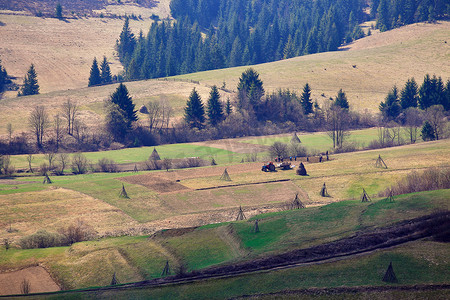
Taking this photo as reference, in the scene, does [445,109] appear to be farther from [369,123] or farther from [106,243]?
[106,243]

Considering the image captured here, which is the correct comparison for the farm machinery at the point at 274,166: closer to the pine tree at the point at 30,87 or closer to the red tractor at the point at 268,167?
the red tractor at the point at 268,167

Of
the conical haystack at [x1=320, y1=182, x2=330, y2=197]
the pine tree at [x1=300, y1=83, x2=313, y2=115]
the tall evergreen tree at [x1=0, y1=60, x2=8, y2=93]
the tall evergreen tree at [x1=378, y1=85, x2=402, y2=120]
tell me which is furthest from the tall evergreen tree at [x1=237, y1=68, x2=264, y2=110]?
the tall evergreen tree at [x1=0, y1=60, x2=8, y2=93]

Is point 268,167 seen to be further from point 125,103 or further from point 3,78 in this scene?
point 3,78

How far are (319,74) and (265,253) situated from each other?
4939 inches

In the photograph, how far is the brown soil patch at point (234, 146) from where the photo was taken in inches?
3706

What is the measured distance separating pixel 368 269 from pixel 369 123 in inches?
3652

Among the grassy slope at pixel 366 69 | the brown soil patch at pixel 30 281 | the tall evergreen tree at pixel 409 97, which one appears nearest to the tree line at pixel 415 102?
the tall evergreen tree at pixel 409 97

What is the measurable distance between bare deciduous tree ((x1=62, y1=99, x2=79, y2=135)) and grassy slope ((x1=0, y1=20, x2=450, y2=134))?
237cm

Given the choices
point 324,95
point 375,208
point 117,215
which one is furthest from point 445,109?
point 117,215

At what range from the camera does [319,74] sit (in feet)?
504

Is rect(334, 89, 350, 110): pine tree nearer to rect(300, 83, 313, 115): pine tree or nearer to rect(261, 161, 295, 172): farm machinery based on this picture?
rect(300, 83, 313, 115): pine tree

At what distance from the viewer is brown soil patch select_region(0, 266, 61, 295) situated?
34594 mm

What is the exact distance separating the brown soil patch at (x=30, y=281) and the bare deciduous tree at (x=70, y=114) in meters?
68.5

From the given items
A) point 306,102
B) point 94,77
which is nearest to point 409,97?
point 306,102
